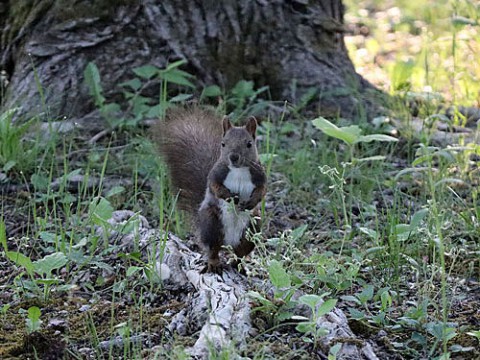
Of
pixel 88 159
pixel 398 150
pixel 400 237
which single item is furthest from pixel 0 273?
pixel 398 150

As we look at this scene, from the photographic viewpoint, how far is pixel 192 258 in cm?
308

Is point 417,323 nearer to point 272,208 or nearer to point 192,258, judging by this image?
point 192,258

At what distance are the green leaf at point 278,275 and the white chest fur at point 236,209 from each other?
0.43 meters

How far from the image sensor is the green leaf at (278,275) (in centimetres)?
244

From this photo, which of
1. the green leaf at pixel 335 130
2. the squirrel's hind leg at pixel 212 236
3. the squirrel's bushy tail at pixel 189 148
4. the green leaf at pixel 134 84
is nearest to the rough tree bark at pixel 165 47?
the green leaf at pixel 134 84

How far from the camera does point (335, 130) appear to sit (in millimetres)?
2930

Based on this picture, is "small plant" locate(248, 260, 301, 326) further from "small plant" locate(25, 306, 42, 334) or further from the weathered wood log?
"small plant" locate(25, 306, 42, 334)

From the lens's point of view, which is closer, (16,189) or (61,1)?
(16,189)

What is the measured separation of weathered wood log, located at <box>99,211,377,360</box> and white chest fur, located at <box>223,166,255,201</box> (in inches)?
10.7

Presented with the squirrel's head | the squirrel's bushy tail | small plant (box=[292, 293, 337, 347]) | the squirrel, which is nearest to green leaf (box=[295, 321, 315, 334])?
small plant (box=[292, 293, 337, 347])

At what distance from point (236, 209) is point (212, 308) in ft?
1.40

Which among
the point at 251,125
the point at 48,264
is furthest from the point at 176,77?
the point at 48,264

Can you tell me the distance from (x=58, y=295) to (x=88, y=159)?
3.72 feet

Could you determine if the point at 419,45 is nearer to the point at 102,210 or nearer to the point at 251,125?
the point at 251,125
